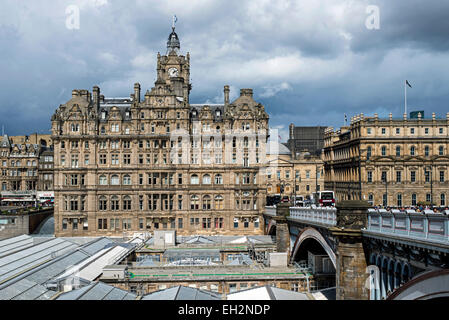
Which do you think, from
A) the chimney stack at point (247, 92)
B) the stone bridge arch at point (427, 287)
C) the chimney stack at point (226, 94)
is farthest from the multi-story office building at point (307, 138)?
the stone bridge arch at point (427, 287)

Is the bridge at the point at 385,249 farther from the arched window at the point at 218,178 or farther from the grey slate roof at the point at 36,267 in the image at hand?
the arched window at the point at 218,178

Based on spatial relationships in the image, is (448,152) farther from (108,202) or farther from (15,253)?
(15,253)

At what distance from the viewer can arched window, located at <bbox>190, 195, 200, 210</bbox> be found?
8762 centimetres

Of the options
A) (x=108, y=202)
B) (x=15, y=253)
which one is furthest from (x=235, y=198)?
(x=15, y=253)

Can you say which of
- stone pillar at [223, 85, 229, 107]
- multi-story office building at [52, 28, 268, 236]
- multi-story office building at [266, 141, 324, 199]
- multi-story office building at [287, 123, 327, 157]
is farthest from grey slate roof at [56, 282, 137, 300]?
multi-story office building at [287, 123, 327, 157]

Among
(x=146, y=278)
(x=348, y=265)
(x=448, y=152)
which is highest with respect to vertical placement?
(x=448, y=152)

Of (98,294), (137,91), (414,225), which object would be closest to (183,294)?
(98,294)

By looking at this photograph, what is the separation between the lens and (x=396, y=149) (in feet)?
306

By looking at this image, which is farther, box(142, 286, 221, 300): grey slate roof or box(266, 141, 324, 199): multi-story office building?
box(266, 141, 324, 199): multi-story office building

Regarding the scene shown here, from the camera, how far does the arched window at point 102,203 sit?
8806 centimetres

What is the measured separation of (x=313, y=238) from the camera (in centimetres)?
4603

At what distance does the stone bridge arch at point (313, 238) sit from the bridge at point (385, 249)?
0.39 ft

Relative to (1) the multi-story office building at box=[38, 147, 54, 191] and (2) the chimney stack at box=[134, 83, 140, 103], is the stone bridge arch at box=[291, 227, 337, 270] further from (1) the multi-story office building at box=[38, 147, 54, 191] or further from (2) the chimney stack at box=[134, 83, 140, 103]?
(1) the multi-story office building at box=[38, 147, 54, 191]
